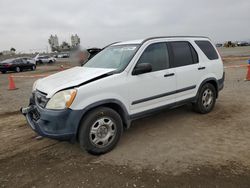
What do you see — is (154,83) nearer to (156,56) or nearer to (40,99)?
(156,56)

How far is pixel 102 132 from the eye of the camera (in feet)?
11.1

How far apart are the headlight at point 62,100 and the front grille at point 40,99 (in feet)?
0.48

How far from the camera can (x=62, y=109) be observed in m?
3.02

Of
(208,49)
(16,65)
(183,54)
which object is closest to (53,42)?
(16,65)

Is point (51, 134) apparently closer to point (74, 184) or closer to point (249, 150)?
point (74, 184)

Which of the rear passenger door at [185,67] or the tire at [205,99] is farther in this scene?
the tire at [205,99]

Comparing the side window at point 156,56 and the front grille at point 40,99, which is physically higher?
the side window at point 156,56

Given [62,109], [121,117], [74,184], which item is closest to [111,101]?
[121,117]

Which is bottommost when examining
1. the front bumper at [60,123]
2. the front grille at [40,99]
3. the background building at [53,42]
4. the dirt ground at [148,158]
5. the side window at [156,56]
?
the dirt ground at [148,158]

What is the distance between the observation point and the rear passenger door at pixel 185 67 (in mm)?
4262

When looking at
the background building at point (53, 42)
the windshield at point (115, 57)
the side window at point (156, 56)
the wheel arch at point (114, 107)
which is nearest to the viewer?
the wheel arch at point (114, 107)

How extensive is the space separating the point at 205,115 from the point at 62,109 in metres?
3.47

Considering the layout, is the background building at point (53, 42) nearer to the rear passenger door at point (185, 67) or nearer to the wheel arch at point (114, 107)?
the rear passenger door at point (185, 67)

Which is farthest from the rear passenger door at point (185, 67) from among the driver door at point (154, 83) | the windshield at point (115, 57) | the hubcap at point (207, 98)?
the windshield at point (115, 57)
